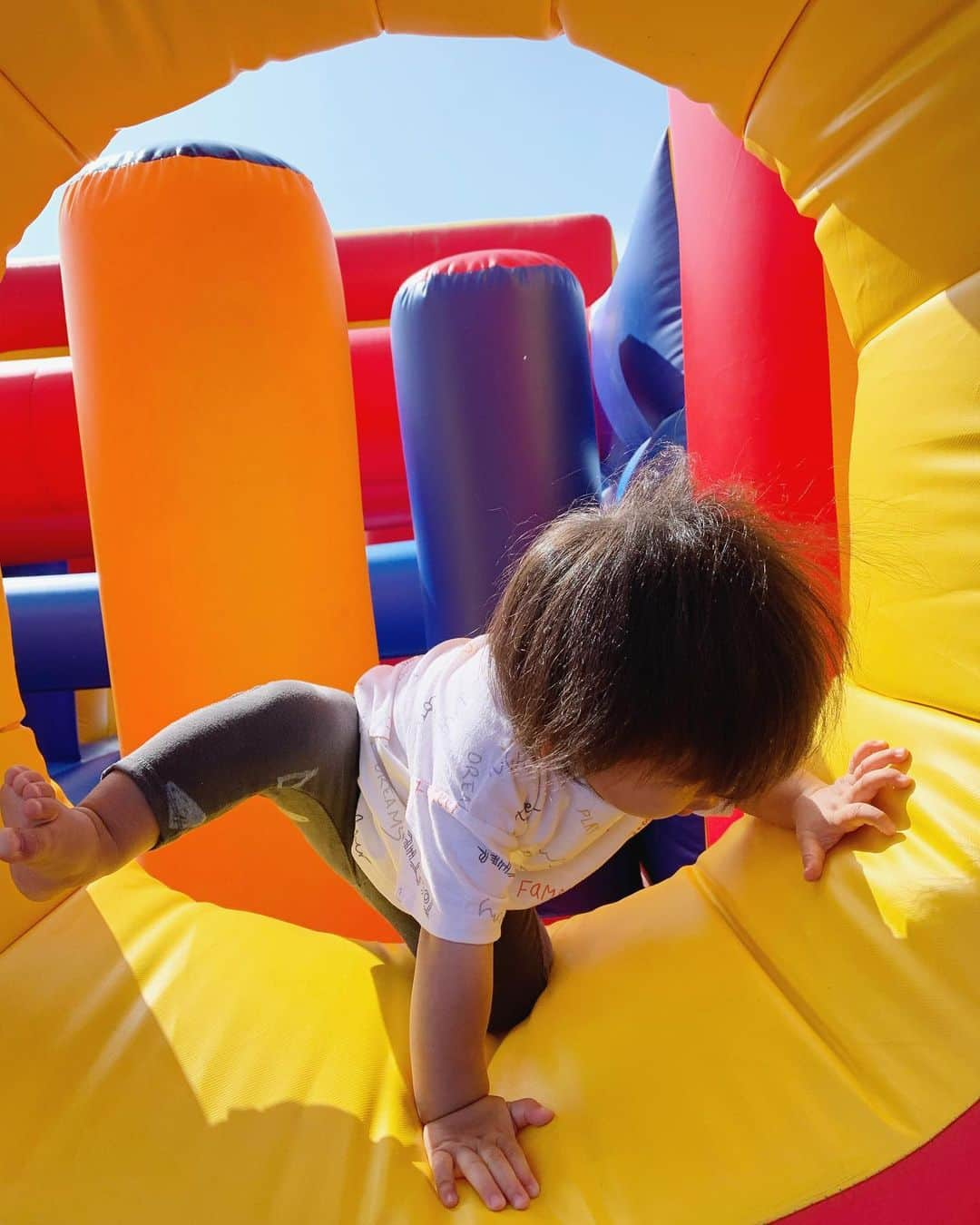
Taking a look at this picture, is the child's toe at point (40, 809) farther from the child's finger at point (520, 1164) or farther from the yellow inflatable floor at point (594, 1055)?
the child's finger at point (520, 1164)

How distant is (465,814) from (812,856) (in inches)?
11.2

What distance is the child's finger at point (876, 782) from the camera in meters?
0.80

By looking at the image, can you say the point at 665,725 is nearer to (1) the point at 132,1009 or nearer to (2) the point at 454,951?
(2) the point at 454,951

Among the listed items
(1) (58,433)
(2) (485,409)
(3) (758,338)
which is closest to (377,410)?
(1) (58,433)

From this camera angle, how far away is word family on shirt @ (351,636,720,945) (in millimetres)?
789

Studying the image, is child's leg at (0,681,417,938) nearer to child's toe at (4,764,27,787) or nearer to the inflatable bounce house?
child's toe at (4,764,27,787)

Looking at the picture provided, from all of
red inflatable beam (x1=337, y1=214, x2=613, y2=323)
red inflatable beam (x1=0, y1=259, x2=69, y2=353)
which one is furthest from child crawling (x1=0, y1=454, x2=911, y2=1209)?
red inflatable beam (x1=0, y1=259, x2=69, y2=353)

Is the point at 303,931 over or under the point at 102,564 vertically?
under

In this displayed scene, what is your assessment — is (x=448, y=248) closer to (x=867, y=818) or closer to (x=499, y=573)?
(x=499, y=573)

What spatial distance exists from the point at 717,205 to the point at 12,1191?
1190 millimetres

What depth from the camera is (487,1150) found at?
70 centimetres

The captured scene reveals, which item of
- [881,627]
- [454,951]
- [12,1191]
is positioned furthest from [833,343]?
[12,1191]

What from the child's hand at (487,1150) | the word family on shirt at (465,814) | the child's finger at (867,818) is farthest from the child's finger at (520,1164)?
the child's finger at (867,818)

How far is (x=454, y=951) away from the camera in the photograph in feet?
2.55
